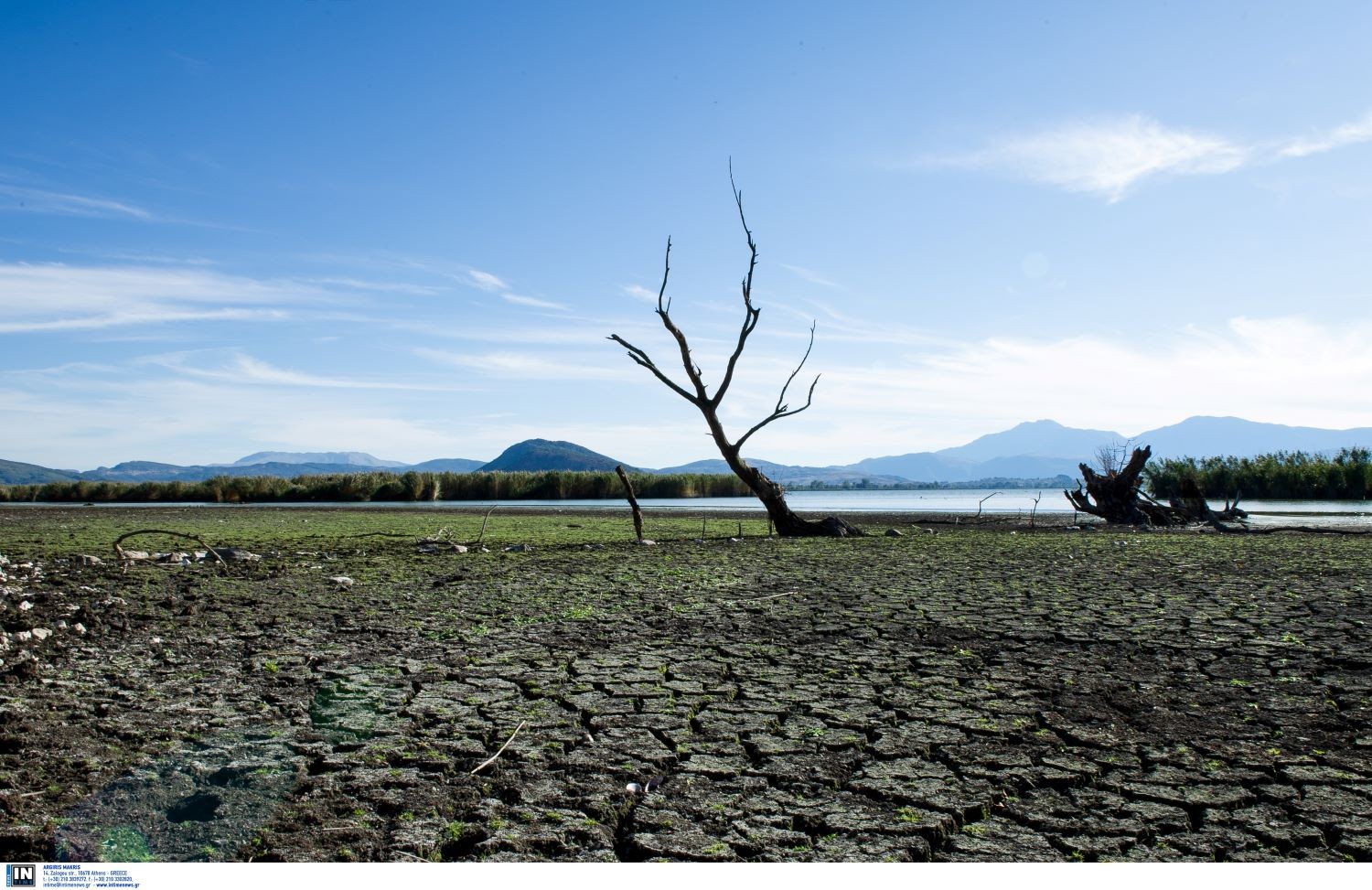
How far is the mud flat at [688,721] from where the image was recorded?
9.31 feet

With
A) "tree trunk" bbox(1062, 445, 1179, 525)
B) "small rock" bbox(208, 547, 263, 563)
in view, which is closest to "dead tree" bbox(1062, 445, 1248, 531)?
"tree trunk" bbox(1062, 445, 1179, 525)

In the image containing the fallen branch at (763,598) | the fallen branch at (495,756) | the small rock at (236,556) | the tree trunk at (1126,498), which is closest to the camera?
the fallen branch at (495,756)

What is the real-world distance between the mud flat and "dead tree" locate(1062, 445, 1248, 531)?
43.8ft

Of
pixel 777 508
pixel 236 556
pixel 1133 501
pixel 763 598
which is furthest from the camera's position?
pixel 1133 501

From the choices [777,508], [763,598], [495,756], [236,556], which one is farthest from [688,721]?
[777,508]

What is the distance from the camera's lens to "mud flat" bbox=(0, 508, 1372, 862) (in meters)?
2.84

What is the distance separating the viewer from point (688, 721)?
411 centimetres

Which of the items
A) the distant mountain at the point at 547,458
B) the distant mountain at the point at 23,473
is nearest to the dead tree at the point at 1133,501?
the distant mountain at the point at 547,458

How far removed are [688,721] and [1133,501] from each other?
2070 cm

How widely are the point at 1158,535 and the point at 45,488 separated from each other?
175 ft

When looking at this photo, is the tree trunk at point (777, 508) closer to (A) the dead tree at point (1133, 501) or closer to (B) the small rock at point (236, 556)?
(A) the dead tree at point (1133, 501)

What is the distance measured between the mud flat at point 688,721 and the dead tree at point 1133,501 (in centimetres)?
1334

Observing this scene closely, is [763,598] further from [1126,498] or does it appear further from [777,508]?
[1126,498]

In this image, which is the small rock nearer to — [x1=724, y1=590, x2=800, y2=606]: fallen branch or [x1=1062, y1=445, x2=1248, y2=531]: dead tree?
[x1=724, y1=590, x2=800, y2=606]: fallen branch
